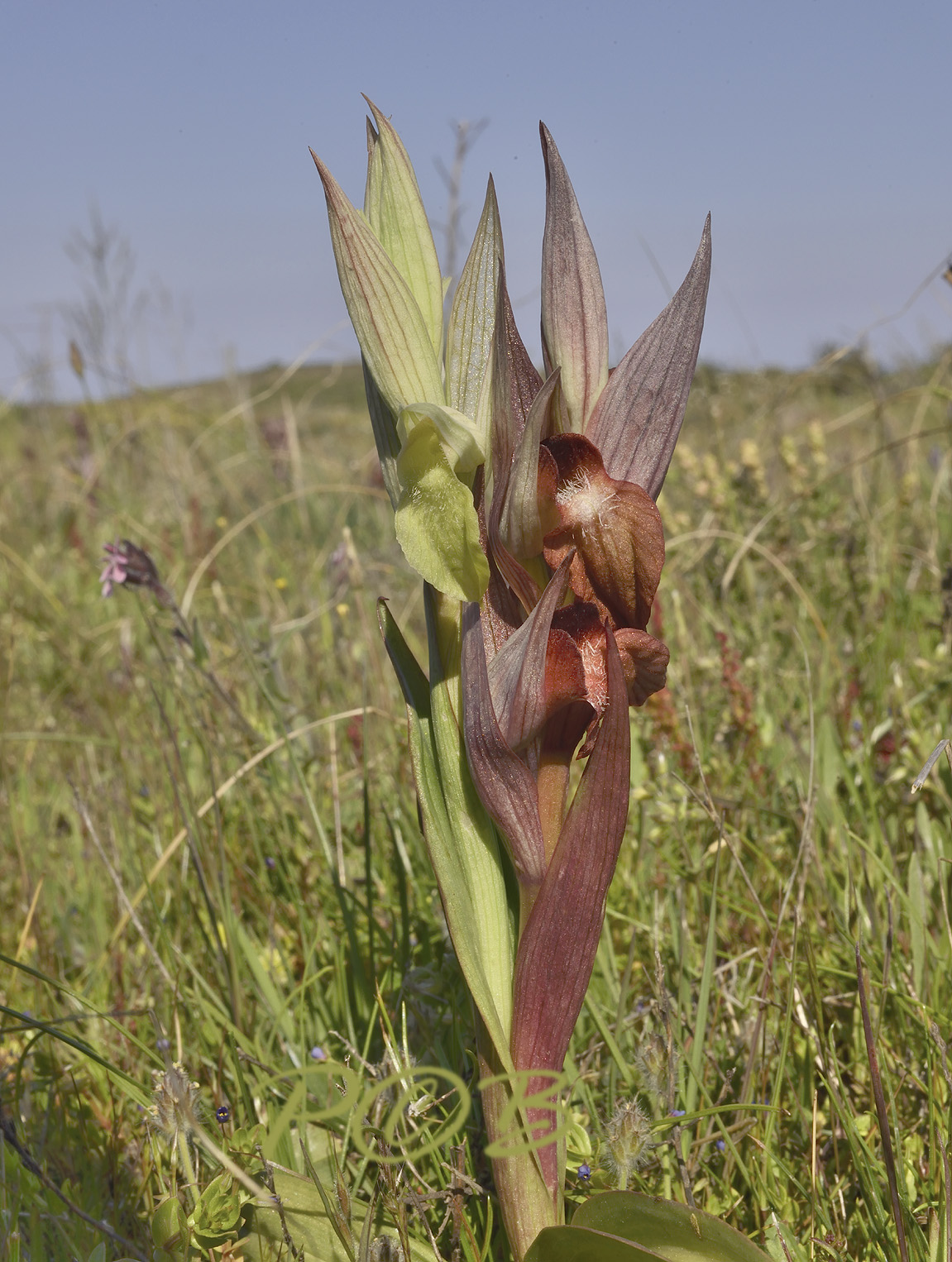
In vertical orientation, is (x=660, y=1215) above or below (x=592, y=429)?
below

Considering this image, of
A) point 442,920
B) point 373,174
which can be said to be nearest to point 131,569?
point 442,920

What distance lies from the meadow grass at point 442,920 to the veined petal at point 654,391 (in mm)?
400

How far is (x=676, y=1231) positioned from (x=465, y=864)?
0.36 metres

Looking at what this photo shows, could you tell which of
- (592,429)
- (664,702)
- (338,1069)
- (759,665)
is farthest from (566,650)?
(759,665)

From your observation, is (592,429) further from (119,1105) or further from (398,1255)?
(119,1105)

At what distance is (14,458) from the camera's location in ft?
23.4

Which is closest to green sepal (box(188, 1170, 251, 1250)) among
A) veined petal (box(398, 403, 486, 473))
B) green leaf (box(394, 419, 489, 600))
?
green leaf (box(394, 419, 489, 600))

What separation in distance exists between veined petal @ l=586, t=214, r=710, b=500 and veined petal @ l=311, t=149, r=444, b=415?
18 cm

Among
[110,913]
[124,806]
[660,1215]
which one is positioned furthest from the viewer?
[124,806]

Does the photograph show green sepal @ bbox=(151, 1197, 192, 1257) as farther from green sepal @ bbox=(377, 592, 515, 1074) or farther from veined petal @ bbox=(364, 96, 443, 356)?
veined petal @ bbox=(364, 96, 443, 356)

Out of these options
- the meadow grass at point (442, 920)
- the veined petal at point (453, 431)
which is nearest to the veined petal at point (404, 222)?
the veined petal at point (453, 431)

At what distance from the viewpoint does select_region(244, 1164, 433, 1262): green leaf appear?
36.0 inches

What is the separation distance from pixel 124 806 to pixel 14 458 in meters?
5.92

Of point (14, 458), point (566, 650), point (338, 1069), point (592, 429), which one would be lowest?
point (338, 1069)
